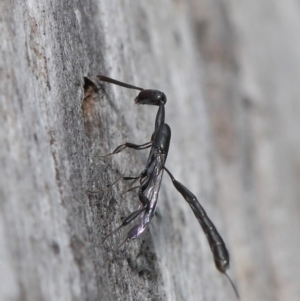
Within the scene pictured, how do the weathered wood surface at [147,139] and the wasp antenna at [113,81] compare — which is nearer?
the weathered wood surface at [147,139]

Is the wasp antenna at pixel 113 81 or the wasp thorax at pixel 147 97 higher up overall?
the wasp antenna at pixel 113 81

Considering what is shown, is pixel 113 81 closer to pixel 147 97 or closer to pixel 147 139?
pixel 147 97

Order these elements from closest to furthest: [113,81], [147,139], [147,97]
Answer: [113,81]
[147,97]
[147,139]

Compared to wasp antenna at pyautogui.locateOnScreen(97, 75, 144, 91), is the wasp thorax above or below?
below

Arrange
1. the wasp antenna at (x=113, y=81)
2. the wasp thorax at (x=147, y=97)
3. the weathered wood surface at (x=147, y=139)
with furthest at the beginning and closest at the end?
the wasp thorax at (x=147, y=97)
the wasp antenna at (x=113, y=81)
the weathered wood surface at (x=147, y=139)

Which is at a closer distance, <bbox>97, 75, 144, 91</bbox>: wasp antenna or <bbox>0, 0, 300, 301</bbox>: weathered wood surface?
<bbox>0, 0, 300, 301</bbox>: weathered wood surface

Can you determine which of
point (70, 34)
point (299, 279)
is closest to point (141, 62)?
point (70, 34)

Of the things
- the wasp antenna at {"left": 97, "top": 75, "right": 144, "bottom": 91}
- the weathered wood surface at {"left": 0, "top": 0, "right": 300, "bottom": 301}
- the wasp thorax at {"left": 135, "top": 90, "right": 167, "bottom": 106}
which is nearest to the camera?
the weathered wood surface at {"left": 0, "top": 0, "right": 300, "bottom": 301}

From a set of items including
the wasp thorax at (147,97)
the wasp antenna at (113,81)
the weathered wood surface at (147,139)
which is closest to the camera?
the weathered wood surface at (147,139)

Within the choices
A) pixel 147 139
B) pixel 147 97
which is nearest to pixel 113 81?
pixel 147 97
